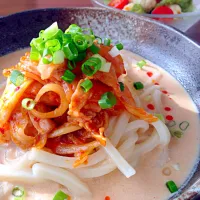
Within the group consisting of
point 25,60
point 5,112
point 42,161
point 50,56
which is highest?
point 50,56

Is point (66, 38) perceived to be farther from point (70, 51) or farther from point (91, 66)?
point (91, 66)

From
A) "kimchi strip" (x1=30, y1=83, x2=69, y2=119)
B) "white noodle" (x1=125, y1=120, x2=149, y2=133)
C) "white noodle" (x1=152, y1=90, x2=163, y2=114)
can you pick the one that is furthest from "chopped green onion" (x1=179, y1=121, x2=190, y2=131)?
"kimchi strip" (x1=30, y1=83, x2=69, y2=119)

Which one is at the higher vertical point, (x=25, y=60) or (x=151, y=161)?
(x=25, y=60)

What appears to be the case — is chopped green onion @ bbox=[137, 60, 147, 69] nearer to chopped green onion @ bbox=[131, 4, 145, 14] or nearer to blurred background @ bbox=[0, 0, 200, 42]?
chopped green onion @ bbox=[131, 4, 145, 14]

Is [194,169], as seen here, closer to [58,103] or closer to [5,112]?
[58,103]

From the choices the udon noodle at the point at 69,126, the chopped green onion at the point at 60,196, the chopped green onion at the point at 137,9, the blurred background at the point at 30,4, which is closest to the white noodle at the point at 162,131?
the udon noodle at the point at 69,126

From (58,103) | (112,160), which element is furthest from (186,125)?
(58,103)

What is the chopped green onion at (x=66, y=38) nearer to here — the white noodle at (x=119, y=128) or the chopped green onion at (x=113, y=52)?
the chopped green onion at (x=113, y=52)
